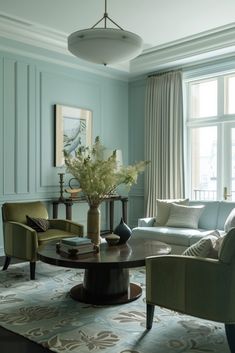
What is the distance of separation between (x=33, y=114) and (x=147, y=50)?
7.12 feet

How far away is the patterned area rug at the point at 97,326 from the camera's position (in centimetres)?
263

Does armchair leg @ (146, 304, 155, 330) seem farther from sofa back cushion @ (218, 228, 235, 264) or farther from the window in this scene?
the window

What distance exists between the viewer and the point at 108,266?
3.05 meters

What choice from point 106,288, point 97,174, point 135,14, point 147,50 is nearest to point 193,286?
point 106,288

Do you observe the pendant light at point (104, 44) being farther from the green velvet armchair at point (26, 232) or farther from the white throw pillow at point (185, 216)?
the white throw pillow at point (185, 216)

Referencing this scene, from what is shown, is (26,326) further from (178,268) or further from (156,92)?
(156,92)

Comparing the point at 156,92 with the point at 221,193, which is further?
the point at 156,92

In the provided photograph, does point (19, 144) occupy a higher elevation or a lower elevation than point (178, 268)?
higher

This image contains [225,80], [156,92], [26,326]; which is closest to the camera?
[26,326]

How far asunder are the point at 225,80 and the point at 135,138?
1.98 metres

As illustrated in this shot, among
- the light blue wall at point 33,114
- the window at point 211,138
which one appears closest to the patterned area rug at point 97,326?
the light blue wall at point 33,114

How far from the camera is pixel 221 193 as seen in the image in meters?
6.20

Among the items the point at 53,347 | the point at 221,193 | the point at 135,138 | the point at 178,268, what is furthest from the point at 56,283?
the point at 135,138

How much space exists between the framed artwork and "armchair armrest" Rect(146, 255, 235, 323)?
3648 mm
